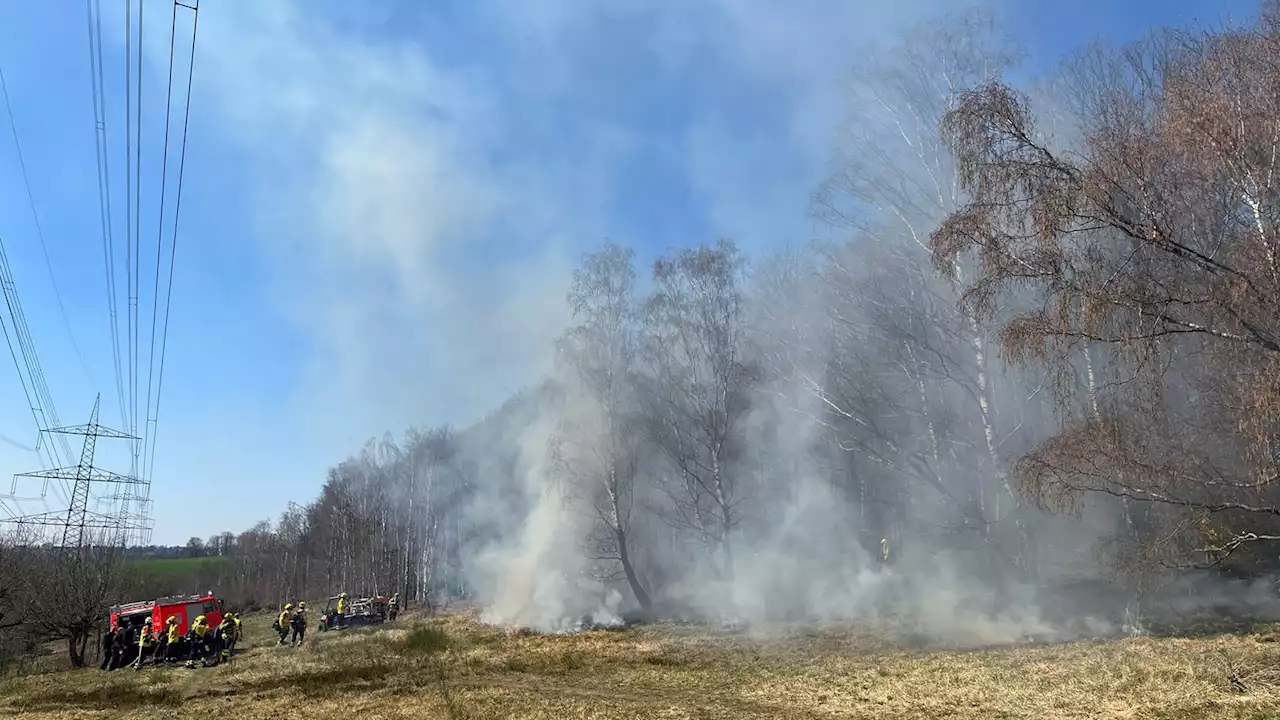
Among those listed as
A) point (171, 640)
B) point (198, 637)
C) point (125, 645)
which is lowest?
point (125, 645)

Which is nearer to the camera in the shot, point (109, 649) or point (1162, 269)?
point (1162, 269)

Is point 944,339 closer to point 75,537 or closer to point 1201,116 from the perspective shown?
point 1201,116

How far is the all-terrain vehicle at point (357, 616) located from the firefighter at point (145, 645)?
8.88 m

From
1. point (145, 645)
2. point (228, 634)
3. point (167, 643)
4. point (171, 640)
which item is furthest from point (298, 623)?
point (171, 640)

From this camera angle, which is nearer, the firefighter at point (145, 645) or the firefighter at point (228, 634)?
the firefighter at point (145, 645)

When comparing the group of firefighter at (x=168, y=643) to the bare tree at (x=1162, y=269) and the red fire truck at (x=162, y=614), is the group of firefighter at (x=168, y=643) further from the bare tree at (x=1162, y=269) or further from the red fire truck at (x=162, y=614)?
the bare tree at (x=1162, y=269)

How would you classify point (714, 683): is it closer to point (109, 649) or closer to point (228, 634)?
point (228, 634)

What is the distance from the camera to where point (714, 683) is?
11.9m

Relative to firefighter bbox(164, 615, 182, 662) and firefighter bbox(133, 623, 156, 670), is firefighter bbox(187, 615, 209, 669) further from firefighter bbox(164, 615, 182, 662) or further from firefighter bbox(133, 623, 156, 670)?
firefighter bbox(133, 623, 156, 670)

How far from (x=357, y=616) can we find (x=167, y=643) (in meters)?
11.0

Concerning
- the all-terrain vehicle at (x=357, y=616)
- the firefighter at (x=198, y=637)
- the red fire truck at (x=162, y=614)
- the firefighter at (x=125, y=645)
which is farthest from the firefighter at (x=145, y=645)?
the all-terrain vehicle at (x=357, y=616)

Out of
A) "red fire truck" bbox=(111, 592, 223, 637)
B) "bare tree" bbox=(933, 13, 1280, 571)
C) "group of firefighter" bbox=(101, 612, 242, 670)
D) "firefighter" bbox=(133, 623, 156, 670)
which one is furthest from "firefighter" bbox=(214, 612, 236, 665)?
"bare tree" bbox=(933, 13, 1280, 571)

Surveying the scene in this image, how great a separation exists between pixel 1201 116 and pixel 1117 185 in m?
1.06

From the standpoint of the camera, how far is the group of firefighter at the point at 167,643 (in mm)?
19531
